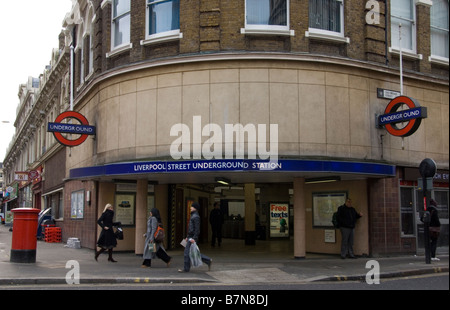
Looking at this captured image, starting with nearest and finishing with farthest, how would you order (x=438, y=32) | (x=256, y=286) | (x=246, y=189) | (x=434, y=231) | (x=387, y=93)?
1. (x=256, y=286)
2. (x=434, y=231)
3. (x=387, y=93)
4. (x=438, y=32)
5. (x=246, y=189)

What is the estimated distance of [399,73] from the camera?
55.6 ft

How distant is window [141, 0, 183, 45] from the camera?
16.4 metres

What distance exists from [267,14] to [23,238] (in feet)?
32.2

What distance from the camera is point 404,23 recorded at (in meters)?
17.9

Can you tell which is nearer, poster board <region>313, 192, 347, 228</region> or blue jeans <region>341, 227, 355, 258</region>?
blue jeans <region>341, 227, 355, 258</region>

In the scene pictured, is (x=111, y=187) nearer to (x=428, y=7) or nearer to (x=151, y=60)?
(x=151, y=60)

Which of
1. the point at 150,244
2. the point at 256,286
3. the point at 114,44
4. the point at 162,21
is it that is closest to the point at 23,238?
the point at 150,244

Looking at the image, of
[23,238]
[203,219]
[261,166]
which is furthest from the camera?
[203,219]

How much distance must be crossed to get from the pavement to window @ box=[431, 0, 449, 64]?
7544mm

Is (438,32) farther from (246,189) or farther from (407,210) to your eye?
(246,189)

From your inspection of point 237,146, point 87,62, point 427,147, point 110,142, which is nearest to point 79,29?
point 87,62

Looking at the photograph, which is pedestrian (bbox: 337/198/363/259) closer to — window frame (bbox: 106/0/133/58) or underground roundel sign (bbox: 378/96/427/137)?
underground roundel sign (bbox: 378/96/427/137)

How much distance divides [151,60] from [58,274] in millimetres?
7441

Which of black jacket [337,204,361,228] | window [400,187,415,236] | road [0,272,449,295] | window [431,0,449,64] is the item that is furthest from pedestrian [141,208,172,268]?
window [431,0,449,64]
